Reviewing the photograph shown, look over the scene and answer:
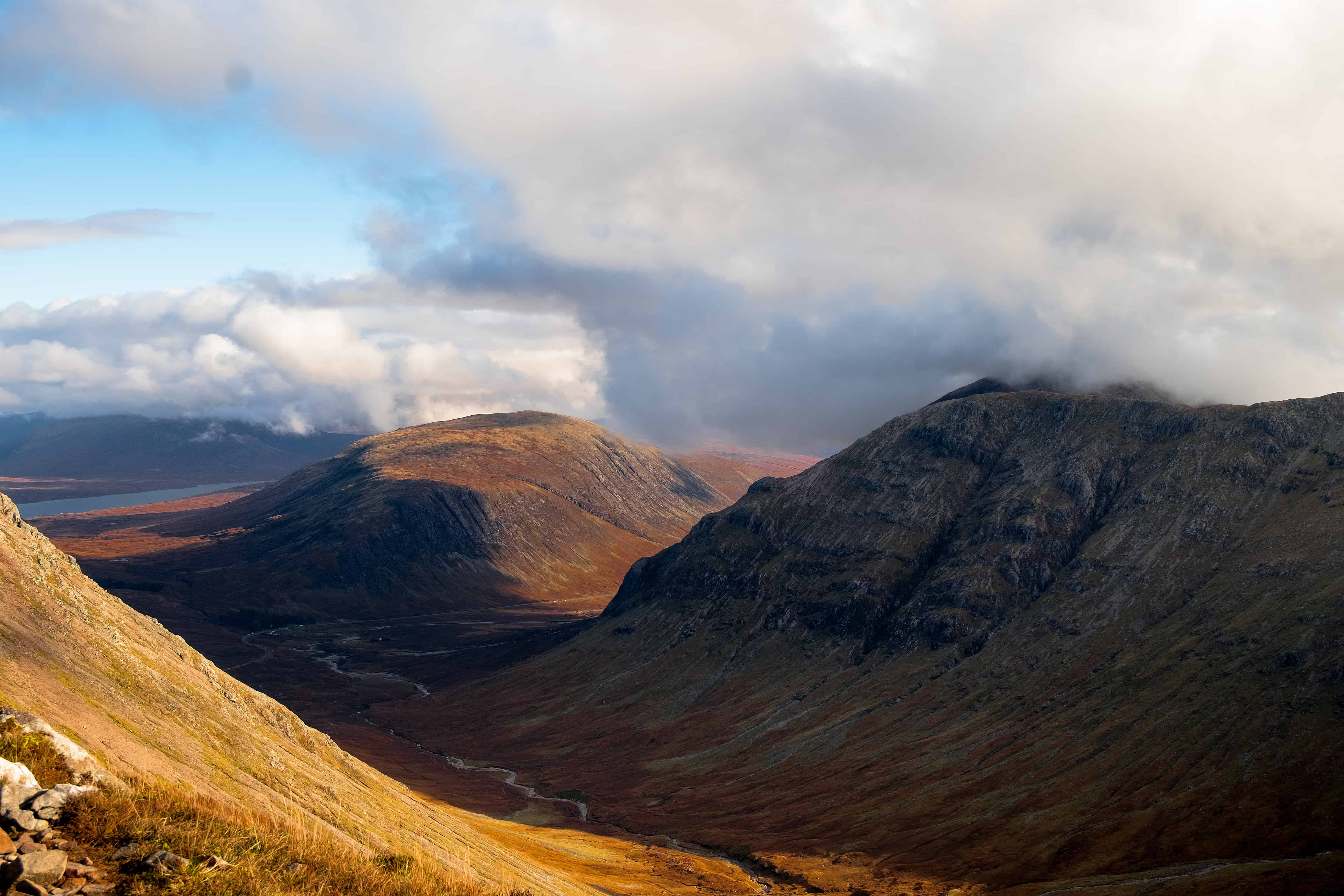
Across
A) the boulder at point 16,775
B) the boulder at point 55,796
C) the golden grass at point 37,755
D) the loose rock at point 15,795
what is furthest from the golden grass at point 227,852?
the golden grass at point 37,755

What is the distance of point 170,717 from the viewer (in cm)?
7356

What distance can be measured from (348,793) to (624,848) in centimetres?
11919

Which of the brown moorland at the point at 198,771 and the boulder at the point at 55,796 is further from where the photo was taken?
the brown moorland at the point at 198,771

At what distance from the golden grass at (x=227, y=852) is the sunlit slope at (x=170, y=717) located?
6.94m

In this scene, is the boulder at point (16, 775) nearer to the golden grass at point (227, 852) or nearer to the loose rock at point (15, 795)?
the loose rock at point (15, 795)

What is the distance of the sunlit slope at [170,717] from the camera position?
5647 cm

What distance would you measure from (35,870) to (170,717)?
62.3 metres

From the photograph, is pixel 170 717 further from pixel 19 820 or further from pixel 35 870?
pixel 35 870

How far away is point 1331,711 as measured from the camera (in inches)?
6988

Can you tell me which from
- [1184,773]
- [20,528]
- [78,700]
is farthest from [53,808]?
[1184,773]

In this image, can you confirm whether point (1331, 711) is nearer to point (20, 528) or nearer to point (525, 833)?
point (525, 833)

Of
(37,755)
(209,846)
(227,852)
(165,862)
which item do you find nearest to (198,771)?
(37,755)

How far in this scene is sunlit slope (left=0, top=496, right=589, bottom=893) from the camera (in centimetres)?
5647

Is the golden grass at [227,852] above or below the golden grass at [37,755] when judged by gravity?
below
